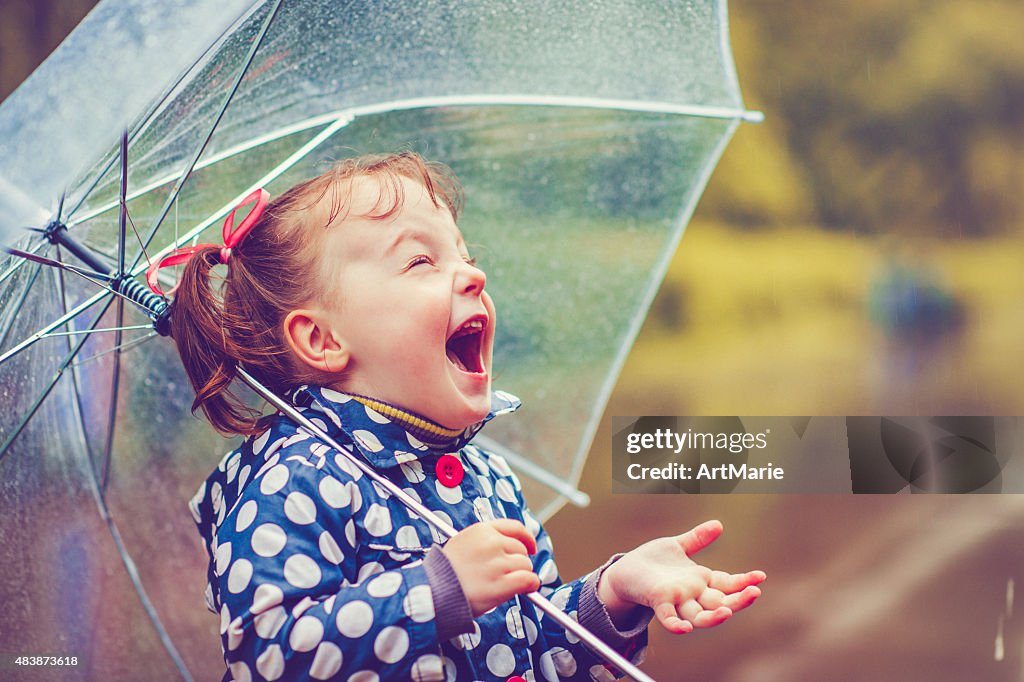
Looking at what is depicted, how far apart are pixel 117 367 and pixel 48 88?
1.62 feet

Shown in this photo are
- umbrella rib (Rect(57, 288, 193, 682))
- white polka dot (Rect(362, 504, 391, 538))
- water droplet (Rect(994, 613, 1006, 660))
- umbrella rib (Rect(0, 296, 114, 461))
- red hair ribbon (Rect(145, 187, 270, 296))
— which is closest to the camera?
white polka dot (Rect(362, 504, 391, 538))

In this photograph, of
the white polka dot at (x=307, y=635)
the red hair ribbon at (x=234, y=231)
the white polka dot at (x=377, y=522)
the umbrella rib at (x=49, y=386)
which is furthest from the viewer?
the umbrella rib at (x=49, y=386)

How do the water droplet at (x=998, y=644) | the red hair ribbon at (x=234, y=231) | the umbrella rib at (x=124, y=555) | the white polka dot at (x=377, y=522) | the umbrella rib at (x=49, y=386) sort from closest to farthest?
1. the white polka dot at (x=377, y=522)
2. the red hair ribbon at (x=234, y=231)
3. the umbrella rib at (x=49, y=386)
4. the umbrella rib at (x=124, y=555)
5. the water droplet at (x=998, y=644)

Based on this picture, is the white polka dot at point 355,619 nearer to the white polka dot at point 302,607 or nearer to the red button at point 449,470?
the white polka dot at point 302,607

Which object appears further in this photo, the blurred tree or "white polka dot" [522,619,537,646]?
the blurred tree

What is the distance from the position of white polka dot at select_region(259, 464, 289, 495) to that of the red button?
0.51 ft

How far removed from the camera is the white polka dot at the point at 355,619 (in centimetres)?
75

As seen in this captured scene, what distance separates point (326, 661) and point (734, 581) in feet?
1.13

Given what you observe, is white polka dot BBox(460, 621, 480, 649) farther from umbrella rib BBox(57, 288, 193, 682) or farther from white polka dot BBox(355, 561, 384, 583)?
umbrella rib BBox(57, 288, 193, 682)

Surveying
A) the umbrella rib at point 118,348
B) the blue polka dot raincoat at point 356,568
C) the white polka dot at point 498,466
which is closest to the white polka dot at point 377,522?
the blue polka dot raincoat at point 356,568

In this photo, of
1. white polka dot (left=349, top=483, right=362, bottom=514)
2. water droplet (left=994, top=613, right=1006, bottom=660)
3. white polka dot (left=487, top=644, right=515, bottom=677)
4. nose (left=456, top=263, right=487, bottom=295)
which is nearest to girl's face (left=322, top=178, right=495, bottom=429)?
nose (left=456, top=263, right=487, bottom=295)

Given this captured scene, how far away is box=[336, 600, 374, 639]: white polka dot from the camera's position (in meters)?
0.75

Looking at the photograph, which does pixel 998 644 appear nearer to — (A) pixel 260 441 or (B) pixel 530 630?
(B) pixel 530 630

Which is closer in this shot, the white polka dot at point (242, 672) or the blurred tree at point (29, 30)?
the white polka dot at point (242, 672)
